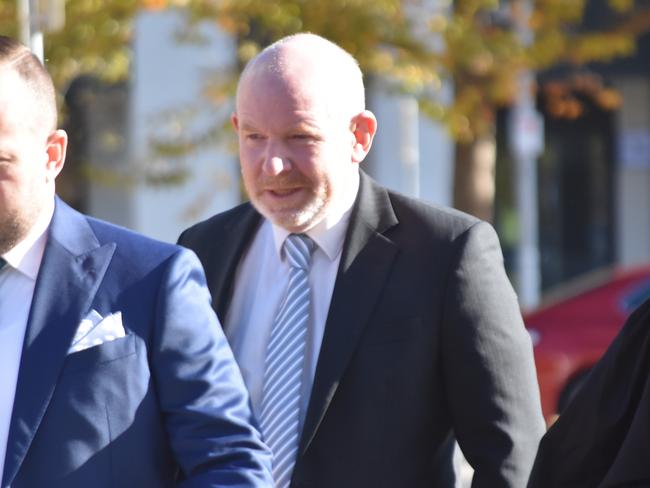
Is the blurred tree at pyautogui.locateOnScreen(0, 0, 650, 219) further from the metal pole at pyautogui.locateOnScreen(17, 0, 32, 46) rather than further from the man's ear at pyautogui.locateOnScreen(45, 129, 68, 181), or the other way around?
the man's ear at pyautogui.locateOnScreen(45, 129, 68, 181)

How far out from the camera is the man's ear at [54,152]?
109 inches

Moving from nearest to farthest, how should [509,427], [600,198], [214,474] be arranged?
1. [214,474]
2. [509,427]
3. [600,198]

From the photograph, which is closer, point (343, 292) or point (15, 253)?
point (15, 253)

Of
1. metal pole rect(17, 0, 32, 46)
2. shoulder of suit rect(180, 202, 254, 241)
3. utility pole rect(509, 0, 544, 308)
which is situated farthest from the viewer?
utility pole rect(509, 0, 544, 308)

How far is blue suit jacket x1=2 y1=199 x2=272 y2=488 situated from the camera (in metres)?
2.67

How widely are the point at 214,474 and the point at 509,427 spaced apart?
40.8 inches

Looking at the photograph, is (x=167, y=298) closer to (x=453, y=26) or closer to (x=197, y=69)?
(x=453, y=26)

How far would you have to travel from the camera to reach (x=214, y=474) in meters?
2.71

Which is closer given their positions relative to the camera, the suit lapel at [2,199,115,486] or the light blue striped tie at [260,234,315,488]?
the suit lapel at [2,199,115,486]

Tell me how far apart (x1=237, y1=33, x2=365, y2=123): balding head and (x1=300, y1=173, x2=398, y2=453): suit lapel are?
0.29m

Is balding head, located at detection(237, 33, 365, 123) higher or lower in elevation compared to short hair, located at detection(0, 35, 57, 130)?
lower

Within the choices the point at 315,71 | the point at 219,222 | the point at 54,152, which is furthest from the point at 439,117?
the point at 54,152

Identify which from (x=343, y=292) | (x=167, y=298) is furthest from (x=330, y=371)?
(x=167, y=298)

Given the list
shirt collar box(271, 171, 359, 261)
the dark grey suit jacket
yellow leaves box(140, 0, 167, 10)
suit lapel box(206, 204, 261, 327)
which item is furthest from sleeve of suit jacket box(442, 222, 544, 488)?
yellow leaves box(140, 0, 167, 10)
